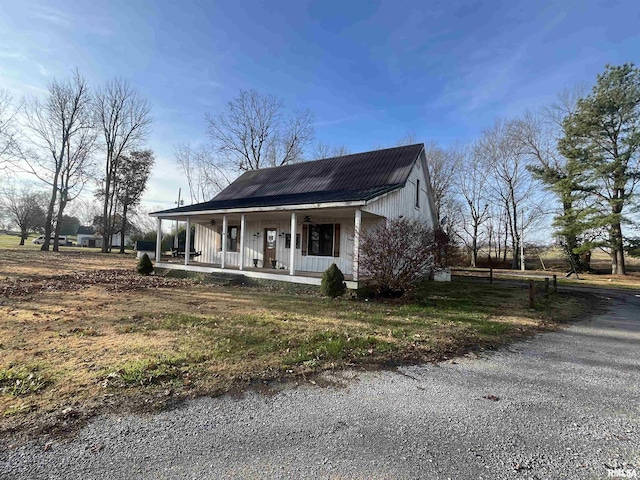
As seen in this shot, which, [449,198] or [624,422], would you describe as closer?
[624,422]

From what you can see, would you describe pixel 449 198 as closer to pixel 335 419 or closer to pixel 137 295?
pixel 137 295

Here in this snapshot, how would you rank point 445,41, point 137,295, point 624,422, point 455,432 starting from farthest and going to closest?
1. point 445,41
2. point 137,295
3. point 624,422
4. point 455,432

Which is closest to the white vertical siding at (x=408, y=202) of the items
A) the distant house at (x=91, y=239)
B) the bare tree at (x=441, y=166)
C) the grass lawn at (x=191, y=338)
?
the grass lawn at (x=191, y=338)

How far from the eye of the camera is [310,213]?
42.5ft

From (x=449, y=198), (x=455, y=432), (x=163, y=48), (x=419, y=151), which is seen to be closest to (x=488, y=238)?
(x=449, y=198)

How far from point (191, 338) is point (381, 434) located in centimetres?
376

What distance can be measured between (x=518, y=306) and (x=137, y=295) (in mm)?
11906

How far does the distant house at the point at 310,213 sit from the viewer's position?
11.5m

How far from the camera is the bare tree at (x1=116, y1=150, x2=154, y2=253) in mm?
34562

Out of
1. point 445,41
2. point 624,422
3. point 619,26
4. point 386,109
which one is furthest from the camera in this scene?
point 386,109

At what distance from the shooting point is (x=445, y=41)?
13891 millimetres

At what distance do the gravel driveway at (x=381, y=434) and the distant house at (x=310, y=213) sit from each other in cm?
665

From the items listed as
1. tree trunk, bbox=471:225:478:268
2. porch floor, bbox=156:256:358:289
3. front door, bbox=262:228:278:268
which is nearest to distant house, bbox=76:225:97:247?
porch floor, bbox=156:256:358:289

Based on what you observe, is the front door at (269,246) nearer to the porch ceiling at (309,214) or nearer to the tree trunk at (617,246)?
the porch ceiling at (309,214)
